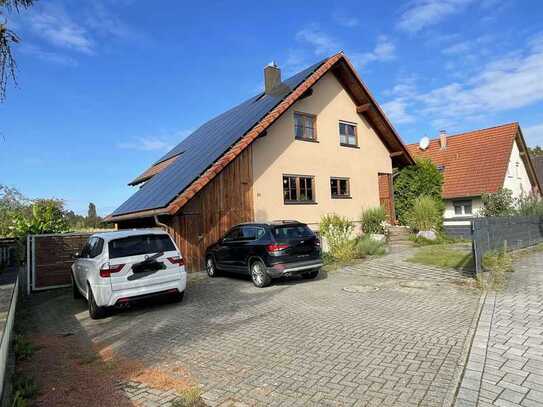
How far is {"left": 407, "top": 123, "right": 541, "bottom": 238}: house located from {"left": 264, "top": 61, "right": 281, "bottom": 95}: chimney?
1331 centimetres

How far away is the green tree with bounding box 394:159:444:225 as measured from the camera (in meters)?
22.4

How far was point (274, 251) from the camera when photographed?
10.2 meters

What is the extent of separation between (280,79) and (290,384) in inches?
713

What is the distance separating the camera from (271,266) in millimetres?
10211

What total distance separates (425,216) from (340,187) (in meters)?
4.50

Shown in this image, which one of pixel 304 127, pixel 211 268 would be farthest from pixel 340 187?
pixel 211 268

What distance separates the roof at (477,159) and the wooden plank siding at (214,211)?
16.4 m

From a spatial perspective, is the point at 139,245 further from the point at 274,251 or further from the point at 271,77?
the point at 271,77

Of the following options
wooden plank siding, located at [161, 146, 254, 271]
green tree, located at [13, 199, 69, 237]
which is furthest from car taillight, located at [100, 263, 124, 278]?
green tree, located at [13, 199, 69, 237]

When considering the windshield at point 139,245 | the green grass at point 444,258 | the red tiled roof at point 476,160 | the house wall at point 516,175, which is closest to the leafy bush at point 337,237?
the green grass at point 444,258

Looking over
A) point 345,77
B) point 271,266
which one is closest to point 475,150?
point 345,77

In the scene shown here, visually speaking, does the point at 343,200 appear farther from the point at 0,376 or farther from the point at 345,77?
the point at 0,376

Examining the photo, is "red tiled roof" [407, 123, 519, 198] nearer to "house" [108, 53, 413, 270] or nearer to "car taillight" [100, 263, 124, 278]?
"house" [108, 53, 413, 270]

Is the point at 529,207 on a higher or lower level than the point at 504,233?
higher
